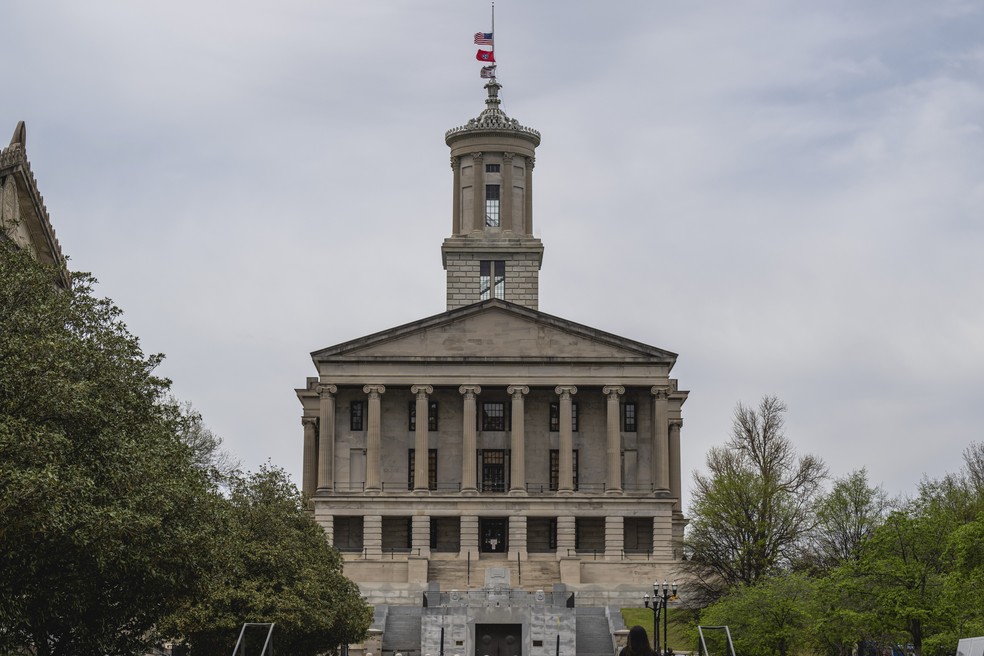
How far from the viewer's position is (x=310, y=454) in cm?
10350

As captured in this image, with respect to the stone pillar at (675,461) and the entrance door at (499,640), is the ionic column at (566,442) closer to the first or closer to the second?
the stone pillar at (675,461)

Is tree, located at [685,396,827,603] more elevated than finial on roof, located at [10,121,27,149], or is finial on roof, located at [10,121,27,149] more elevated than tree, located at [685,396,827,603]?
finial on roof, located at [10,121,27,149]

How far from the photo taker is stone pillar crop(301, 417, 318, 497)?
102562 millimetres

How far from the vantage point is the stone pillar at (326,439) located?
9788 centimetres

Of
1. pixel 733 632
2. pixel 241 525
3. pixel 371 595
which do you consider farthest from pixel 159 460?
pixel 371 595

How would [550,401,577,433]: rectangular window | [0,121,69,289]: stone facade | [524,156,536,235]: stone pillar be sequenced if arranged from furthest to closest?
1. [524,156,536,235]: stone pillar
2. [550,401,577,433]: rectangular window
3. [0,121,69,289]: stone facade

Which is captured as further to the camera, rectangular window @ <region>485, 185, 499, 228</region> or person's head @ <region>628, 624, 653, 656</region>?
rectangular window @ <region>485, 185, 499, 228</region>

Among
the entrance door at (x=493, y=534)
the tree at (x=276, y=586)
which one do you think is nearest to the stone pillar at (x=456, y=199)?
the entrance door at (x=493, y=534)

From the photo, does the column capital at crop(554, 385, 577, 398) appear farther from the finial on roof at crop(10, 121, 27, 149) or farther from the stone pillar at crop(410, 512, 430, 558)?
the finial on roof at crop(10, 121, 27, 149)

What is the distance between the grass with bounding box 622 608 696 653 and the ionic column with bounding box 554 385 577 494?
13.8m

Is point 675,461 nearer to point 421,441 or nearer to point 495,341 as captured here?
point 495,341

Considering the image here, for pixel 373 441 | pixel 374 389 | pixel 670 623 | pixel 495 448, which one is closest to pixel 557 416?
pixel 495 448

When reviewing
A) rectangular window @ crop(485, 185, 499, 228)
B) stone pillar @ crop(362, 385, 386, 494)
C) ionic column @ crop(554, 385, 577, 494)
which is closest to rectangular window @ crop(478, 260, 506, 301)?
rectangular window @ crop(485, 185, 499, 228)

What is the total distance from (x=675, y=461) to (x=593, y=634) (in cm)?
2678
